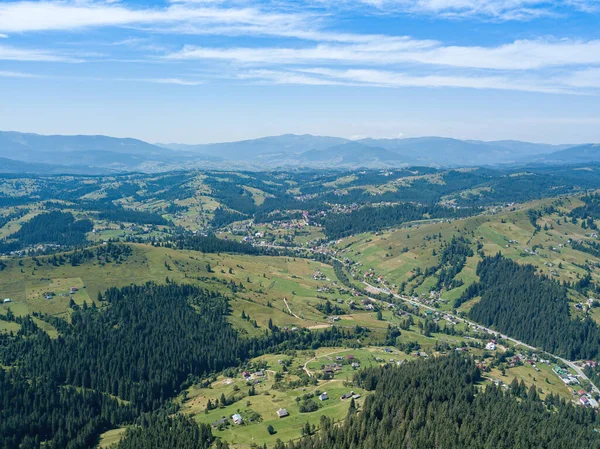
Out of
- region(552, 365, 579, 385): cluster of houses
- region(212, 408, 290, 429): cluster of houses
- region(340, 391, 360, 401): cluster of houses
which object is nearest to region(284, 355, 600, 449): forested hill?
region(340, 391, 360, 401): cluster of houses

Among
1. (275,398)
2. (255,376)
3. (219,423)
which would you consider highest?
(219,423)

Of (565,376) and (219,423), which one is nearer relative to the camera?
(219,423)

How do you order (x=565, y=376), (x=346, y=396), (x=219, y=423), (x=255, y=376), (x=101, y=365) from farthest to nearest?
(x=565, y=376) < (x=101, y=365) < (x=255, y=376) < (x=346, y=396) < (x=219, y=423)

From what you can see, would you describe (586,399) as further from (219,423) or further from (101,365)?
(101,365)

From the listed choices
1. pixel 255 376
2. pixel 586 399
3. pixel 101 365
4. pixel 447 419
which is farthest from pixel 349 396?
pixel 101 365

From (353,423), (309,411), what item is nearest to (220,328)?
(309,411)

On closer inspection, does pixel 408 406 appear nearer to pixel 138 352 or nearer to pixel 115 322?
pixel 138 352

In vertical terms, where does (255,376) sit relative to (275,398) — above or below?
below

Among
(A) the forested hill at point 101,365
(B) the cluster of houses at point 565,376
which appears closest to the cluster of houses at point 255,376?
(A) the forested hill at point 101,365
